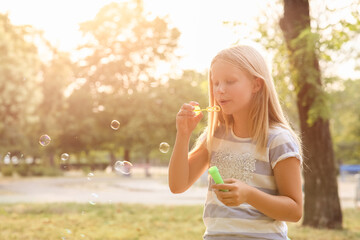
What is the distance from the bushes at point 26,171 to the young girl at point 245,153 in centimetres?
2706

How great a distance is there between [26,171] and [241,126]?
2748 cm

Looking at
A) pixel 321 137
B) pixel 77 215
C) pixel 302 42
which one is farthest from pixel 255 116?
pixel 77 215

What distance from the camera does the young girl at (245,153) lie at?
196 cm

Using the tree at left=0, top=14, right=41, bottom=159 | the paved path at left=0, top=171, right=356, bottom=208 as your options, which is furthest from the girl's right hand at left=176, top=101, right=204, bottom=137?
the tree at left=0, top=14, right=41, bottom=159

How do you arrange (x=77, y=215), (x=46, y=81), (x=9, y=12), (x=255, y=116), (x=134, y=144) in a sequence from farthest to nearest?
(x=134, y=144)
(x=46, y=81)
(x=9, y=12)
(x=77, y=215)
(x=255, y=116)

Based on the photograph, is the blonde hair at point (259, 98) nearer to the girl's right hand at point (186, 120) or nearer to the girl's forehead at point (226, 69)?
the girl's forehead at point (226, 69)

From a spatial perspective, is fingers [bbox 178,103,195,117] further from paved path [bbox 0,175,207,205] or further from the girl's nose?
paved path [bbox 0,175,207,205]

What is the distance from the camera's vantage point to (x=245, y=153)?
2084 millimetres

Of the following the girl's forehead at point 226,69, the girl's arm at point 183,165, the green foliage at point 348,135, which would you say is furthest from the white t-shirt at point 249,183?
the green foliage at point 348,135

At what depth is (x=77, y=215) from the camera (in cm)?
963

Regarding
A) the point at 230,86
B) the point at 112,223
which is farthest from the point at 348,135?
the point at 230,86

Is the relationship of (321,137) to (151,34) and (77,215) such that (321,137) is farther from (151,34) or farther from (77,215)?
(151,34)

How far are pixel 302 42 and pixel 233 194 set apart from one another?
236 inches

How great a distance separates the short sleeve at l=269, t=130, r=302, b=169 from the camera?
77.4 inches
